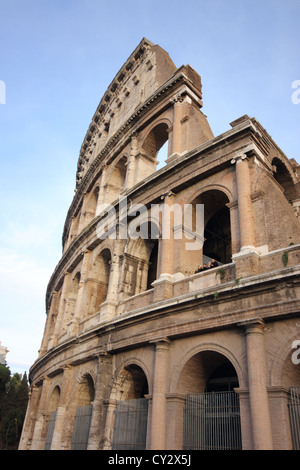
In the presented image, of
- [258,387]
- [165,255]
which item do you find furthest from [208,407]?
[165,255]

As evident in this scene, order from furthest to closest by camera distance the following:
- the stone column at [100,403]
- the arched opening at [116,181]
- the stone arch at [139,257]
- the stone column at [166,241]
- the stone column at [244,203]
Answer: the arched opening at [116,181] < the stone arch at [139,257] < the stone column at [166,241] < the stone column at [100,403] < the stone column at [244,203]

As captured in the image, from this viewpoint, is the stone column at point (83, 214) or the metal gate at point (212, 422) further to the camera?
the stone column at point (83, 214)

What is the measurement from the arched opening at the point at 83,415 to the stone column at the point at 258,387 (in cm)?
531

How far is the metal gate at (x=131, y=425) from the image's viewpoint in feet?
29.2

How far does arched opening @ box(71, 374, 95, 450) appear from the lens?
1054 cm

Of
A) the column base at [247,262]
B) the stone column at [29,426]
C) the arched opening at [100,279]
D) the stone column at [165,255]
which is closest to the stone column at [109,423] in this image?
the stone column at [165,255]

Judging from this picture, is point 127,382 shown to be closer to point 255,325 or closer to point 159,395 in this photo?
point 159,395

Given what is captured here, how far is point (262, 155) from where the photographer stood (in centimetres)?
963

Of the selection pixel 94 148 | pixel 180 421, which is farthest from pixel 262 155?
pixel 94 148

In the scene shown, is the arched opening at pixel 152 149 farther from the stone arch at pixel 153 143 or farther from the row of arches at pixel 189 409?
the row of arches at pixel 189 409

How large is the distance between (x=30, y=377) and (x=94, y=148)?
520 inches

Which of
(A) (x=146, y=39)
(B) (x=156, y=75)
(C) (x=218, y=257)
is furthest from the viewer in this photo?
(A) (x=146, y=39)

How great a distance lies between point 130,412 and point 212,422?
2.44 meters

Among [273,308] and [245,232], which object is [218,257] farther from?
[273,308]
